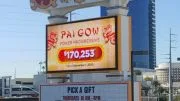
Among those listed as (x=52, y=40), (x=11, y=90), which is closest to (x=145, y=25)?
(x=11, y=90)

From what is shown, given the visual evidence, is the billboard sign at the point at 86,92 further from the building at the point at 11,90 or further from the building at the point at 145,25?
the building at the point at 11,90

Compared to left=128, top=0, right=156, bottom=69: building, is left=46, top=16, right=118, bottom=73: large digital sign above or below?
below

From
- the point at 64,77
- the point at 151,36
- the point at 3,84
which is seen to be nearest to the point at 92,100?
the point at 64,77

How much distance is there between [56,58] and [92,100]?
3.80 meters

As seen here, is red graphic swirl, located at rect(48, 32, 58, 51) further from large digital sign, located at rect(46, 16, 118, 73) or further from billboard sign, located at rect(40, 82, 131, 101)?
billboard sign, located at rect(40, 82, 131, 101)

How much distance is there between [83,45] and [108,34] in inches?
70.4

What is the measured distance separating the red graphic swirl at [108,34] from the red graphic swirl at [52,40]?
11.4ft

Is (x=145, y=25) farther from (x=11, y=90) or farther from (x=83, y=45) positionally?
(x=83, y=45)

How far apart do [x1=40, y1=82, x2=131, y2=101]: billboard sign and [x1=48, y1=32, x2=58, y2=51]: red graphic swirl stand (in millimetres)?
2276

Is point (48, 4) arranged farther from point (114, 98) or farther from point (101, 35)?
point (114, 98)

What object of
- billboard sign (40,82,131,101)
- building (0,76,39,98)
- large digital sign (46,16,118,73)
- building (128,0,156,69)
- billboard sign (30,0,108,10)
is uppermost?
building (128,0,156,69)

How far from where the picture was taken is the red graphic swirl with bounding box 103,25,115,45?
25.5 meters

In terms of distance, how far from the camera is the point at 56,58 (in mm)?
28203

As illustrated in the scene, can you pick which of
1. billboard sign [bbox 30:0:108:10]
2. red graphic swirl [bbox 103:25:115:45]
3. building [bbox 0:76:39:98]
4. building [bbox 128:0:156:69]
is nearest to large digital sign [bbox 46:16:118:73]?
red graphic swirl [bbox 103:25:115:45]
